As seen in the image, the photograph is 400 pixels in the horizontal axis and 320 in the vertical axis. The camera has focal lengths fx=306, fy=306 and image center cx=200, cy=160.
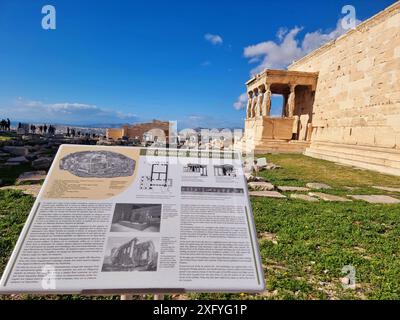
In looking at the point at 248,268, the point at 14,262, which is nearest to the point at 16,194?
the point at 14,262

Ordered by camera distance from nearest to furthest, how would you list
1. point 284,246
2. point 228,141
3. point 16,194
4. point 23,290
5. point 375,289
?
point 23,290 → point 375,289 → point 284,246 → point 16,194 → point 228,141

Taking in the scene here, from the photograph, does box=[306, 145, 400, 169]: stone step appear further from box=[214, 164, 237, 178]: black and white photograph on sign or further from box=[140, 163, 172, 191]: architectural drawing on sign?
box=[140, 163, 172, 191]: architectural drawing on sign

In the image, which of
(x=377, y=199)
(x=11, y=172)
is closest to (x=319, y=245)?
(x=377, y=199)

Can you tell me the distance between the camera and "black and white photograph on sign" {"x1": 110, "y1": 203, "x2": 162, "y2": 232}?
2.46 meters

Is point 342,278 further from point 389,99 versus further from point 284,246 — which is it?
point 389,99

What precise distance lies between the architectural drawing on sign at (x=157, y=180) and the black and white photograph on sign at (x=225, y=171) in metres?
0.49

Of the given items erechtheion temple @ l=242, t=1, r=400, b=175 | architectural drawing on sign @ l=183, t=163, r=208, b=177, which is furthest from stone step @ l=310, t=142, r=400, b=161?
architectural drawing on sign @ l=183, t=163, r=208, b=177

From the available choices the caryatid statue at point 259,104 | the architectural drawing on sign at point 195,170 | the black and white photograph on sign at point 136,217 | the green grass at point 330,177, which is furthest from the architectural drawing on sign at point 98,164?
the caryatid statue at point 259,104

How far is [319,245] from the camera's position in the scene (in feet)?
14.5

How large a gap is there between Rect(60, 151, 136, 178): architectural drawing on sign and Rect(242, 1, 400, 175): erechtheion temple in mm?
11306

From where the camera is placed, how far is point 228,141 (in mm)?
23578

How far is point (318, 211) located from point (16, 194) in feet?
20.5

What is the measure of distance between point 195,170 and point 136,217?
79 centimetres

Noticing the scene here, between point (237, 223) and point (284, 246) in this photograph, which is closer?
point (237, 223)
